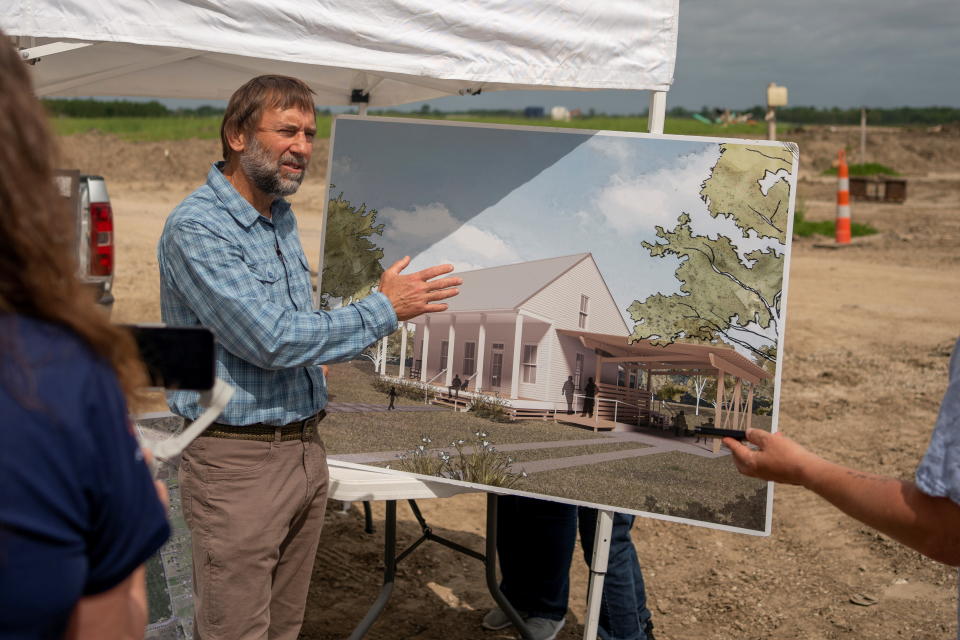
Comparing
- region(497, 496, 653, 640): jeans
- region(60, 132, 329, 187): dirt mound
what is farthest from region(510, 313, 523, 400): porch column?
region(60, 132, 329, 187): dirt mound

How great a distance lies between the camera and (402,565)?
4.04 meters

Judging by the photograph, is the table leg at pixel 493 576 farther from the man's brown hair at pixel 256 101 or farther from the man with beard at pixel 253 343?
the man's brown hair at pixel 256 101

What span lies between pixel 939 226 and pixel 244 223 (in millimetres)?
16107

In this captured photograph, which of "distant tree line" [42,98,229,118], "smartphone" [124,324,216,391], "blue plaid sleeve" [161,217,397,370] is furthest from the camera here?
"distant tree line" [42,98,229,118]

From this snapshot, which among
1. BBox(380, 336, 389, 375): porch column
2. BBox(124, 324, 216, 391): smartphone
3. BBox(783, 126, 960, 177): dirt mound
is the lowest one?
BBox(380, 336, 389, 375): porch column

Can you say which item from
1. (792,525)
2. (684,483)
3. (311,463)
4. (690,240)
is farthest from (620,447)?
(792,525)

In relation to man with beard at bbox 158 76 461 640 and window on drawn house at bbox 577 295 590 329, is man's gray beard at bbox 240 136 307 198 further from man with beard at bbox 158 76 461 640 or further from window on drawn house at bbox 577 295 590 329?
window on drawn house at bbox 577 295 590 329

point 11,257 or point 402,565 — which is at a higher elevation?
point 11,257

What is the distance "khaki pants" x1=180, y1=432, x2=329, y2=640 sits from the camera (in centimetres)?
215

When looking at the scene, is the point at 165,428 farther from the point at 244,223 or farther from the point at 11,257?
the point at 11,257

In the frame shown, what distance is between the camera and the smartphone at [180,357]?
1.11m

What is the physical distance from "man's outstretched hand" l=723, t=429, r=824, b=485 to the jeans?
125cm

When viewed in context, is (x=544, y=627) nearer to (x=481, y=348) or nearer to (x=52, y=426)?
(x=481, y=348)

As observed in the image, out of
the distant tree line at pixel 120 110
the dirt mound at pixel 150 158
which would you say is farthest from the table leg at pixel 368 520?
the distant tree line at pixel 120 110
